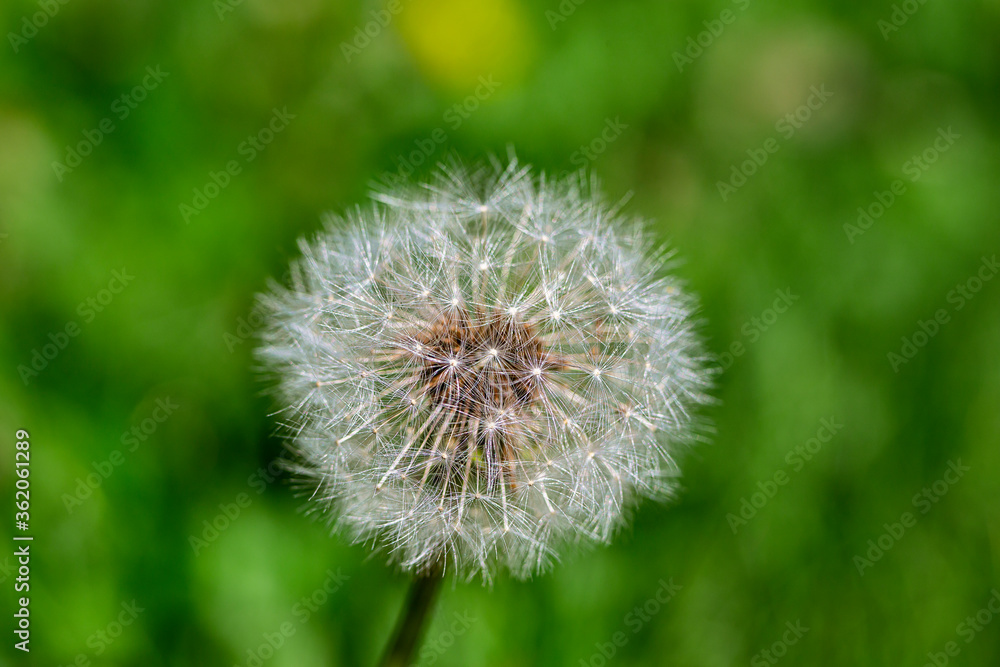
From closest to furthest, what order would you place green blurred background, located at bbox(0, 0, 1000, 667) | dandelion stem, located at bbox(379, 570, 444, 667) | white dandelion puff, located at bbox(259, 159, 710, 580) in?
white dandelion puff, located at bbox(259, 159, 710, 580) < dandelion stem, located at bbox(379, 570, 444, 667) < green blurred background, located at bbox(0, 0, 1000, 667)

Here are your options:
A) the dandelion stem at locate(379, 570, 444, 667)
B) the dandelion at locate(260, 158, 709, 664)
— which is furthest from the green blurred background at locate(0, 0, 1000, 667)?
the dandelion at locate(260, 158, 709, 664)

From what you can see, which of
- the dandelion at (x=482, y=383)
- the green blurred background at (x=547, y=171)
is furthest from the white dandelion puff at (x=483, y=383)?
the green blurred background at (x=547, y=171)

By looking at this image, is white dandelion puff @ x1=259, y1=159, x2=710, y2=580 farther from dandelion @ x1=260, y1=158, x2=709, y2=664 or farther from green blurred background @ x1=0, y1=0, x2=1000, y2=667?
green blurred background @ x1=0, y1=0, x2=1000, y2=667

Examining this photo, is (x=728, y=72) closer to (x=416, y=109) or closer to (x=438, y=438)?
(x=416, y=109)

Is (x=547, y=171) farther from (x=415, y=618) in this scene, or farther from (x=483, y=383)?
(x=415, y=618)

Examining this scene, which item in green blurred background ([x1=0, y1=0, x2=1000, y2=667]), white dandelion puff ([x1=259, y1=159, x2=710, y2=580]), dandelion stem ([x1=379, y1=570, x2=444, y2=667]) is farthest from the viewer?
green blurred background ([x1=0, y1=0, x2=1000, y2=667])

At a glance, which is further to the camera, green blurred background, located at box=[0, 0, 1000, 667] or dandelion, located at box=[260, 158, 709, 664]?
green blurred background, located at box=[0, 0, 1000, 667]

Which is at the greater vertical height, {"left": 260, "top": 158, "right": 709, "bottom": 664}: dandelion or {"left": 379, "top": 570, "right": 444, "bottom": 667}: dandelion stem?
{"left": 260, "top": 158, "right": 709, "bottom": 664}: dandelion
